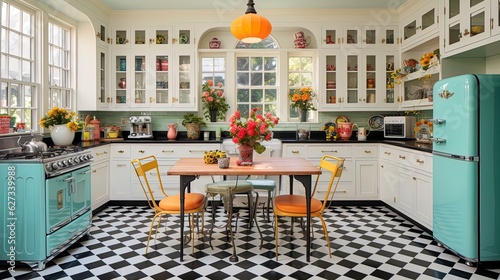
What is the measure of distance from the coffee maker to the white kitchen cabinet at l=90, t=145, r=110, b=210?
600 millimetres

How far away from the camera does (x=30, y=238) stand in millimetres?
3023

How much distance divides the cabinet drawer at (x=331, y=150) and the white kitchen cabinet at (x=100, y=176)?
2.87 m

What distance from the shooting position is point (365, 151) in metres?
5.30

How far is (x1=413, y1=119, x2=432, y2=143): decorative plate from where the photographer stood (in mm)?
4836

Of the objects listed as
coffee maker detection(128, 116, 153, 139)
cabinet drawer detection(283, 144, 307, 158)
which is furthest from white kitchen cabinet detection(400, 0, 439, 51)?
coffee maker detection(128, 116, 153, 139)

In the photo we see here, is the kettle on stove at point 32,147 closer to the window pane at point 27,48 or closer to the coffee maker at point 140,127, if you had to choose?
the window pane at point 27,48

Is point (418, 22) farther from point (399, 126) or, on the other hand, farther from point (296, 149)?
point (296, 149)

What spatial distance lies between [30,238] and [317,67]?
4.41 meters

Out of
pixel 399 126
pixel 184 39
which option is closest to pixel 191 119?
pixel 184 39

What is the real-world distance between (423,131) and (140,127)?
4.10 m

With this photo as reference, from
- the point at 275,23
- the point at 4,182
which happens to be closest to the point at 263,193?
the point at 275,23

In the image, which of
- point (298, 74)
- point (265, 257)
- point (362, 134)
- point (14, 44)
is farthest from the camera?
point (298, 74)

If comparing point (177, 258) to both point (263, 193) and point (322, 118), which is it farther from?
point (322, 118)

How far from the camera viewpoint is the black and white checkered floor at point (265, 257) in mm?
2957
